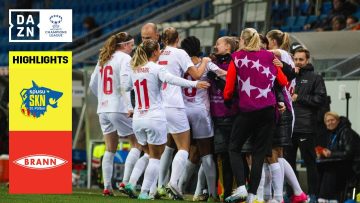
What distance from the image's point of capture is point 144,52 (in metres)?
13.4

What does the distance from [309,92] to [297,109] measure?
257 millimetres

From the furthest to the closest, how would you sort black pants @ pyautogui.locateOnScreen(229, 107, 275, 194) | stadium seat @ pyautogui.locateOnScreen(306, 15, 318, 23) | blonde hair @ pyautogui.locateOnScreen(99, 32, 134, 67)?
stadium seat @ pyautogui.locateOnScreen(306, 15, 318, 23)
blonde hair @ pyautogui.locateOnScreen(99, 32, 134, 67)
black pants @ pyautogui.locateOnScreen(229, 107, 275, 194)

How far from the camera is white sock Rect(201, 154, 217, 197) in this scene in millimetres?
13883

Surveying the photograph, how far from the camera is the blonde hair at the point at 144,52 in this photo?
13305 mm

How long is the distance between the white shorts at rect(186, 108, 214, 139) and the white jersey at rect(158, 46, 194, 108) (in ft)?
0.76

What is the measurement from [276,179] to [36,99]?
3.13m

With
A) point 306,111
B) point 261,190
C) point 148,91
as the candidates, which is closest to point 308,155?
point 306,111

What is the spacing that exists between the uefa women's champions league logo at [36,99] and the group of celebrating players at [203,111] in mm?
→ 888

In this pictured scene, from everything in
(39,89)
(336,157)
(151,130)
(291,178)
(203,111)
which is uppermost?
(39,89)

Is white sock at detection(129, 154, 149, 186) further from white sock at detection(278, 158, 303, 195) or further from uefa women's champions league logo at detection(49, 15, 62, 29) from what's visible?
uefa women's champions league logo at detection(49, 15, 62, 29)

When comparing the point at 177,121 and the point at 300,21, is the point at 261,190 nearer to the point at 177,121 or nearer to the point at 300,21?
the point at 177,121

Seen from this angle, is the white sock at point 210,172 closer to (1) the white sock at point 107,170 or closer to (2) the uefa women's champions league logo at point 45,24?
(1) the white sock at point 107,170

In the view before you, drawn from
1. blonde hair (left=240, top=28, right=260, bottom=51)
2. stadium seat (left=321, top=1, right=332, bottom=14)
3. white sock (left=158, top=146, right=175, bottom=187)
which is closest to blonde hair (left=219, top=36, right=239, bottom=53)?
blonde hair (left=240, top=28, right=260, bottom=51)

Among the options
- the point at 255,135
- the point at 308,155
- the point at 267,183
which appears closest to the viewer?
the point at 255,135
